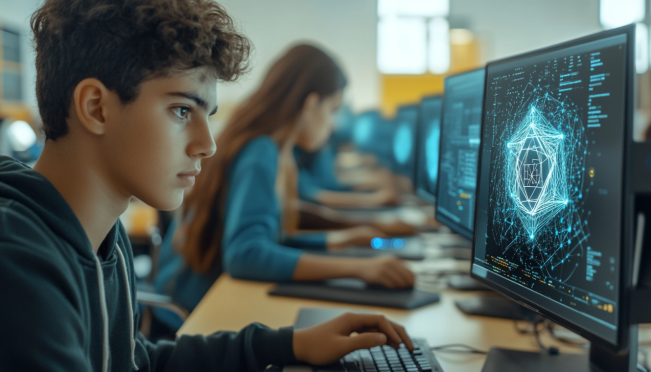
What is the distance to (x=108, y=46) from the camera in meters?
0.60

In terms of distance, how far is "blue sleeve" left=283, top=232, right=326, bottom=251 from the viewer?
1701 mm

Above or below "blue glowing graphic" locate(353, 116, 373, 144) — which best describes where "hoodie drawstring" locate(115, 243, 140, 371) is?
below

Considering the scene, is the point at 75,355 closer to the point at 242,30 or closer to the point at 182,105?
the point at 182,105

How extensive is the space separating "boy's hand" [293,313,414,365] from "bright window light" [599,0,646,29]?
744cm

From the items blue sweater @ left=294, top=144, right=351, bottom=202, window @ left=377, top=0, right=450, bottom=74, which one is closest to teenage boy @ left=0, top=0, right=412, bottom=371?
blue sweater @ left=294, top=144, right=351, bottom=202

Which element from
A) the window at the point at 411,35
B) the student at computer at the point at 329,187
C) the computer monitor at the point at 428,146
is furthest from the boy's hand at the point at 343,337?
the window at the point at 411,35

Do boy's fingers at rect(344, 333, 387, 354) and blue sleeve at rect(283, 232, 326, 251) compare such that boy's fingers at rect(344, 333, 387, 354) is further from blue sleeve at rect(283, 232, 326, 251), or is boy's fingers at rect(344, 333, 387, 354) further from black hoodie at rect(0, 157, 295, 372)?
blue sleeve at rect(283, 232, 326, 251)

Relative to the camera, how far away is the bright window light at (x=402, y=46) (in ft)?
23.7

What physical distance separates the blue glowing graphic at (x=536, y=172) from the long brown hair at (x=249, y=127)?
0.94m

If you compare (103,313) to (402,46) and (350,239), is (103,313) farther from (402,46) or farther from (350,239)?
(402,46)

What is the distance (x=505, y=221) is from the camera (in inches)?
28.0

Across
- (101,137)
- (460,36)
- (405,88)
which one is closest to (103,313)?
(101,137)

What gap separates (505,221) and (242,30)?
0.48m

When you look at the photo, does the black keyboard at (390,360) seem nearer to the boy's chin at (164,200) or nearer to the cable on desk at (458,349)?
the cable on desk at (458,349)
